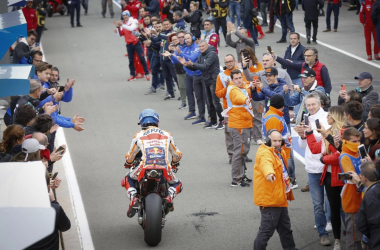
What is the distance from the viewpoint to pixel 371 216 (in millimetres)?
6676

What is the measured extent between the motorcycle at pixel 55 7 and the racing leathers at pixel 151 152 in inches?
1070

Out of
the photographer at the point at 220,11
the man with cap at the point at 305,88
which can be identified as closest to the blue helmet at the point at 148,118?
the man with cap at the point at 305,88

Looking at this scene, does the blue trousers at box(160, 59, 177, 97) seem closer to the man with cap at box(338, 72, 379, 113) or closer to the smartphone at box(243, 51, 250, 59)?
the smartphone at box(243, 51, 250, 59)

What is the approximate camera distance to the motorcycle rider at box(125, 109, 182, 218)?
8.72 meters

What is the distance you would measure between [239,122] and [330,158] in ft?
11.0

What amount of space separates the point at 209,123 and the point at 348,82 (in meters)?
5.30

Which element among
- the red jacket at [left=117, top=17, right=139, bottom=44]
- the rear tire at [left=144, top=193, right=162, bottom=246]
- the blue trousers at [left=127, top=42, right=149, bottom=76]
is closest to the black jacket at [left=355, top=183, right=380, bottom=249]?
the rear tire at [left=144, top=193, right=162, bottom=246]

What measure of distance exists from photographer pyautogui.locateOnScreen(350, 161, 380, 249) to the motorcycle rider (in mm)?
2979

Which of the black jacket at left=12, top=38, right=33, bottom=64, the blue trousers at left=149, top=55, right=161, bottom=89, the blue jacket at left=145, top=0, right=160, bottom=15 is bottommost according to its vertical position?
the blue trousers at left=149, top=55, right=161, bottom=89

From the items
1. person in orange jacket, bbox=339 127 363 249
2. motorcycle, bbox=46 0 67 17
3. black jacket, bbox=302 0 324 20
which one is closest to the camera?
person in orange jacket, bbox=339 127 363 249

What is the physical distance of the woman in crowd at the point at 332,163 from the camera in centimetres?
804

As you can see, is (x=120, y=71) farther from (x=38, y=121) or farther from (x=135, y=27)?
(x=38, y=121)

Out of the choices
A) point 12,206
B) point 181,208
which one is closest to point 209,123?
point 181,208

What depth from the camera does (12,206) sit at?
3.95 metres
